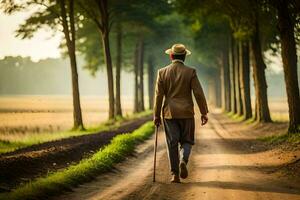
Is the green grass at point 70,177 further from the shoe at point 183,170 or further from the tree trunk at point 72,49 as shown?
the tree trunk at point 72,49

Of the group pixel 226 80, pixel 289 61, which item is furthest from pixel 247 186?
pixel 226 80

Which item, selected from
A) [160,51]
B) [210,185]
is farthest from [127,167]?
[160,51]

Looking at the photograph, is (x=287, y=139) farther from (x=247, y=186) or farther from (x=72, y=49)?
(x=72, y=49)

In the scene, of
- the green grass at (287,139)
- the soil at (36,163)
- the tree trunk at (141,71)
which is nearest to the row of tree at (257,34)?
the green grass at (287,139)

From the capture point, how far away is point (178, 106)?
34.9ft

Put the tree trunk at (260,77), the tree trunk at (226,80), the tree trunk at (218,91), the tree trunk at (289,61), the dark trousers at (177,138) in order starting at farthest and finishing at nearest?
the tree trunk at (218,91)
the tree trunk at (226,80)
the tree trunk at (260,77)
the tree trunk at (289,61)
the dark trousers at (177,138)

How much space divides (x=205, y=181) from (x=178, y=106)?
57.2 inches

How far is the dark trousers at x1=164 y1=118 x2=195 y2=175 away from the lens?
10695 millimetres

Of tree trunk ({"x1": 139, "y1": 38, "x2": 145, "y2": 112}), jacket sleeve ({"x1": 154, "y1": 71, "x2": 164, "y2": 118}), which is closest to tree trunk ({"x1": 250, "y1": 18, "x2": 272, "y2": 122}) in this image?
jacket sleeve ({"x1": 154, "y1": 71, "x2": 164, "y2": 118})

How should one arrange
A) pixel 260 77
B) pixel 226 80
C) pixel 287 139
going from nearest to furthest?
pixel 287 139
pixel 260 77
pixel 226 80

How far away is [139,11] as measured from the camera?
36719mm

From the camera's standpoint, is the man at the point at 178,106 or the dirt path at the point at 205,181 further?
the man at the point at 178,106

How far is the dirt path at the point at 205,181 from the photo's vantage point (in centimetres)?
934

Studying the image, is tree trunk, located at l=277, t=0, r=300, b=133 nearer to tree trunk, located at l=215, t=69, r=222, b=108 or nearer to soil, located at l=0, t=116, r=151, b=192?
soil, located at l=0, t=116, r=151, b=192
